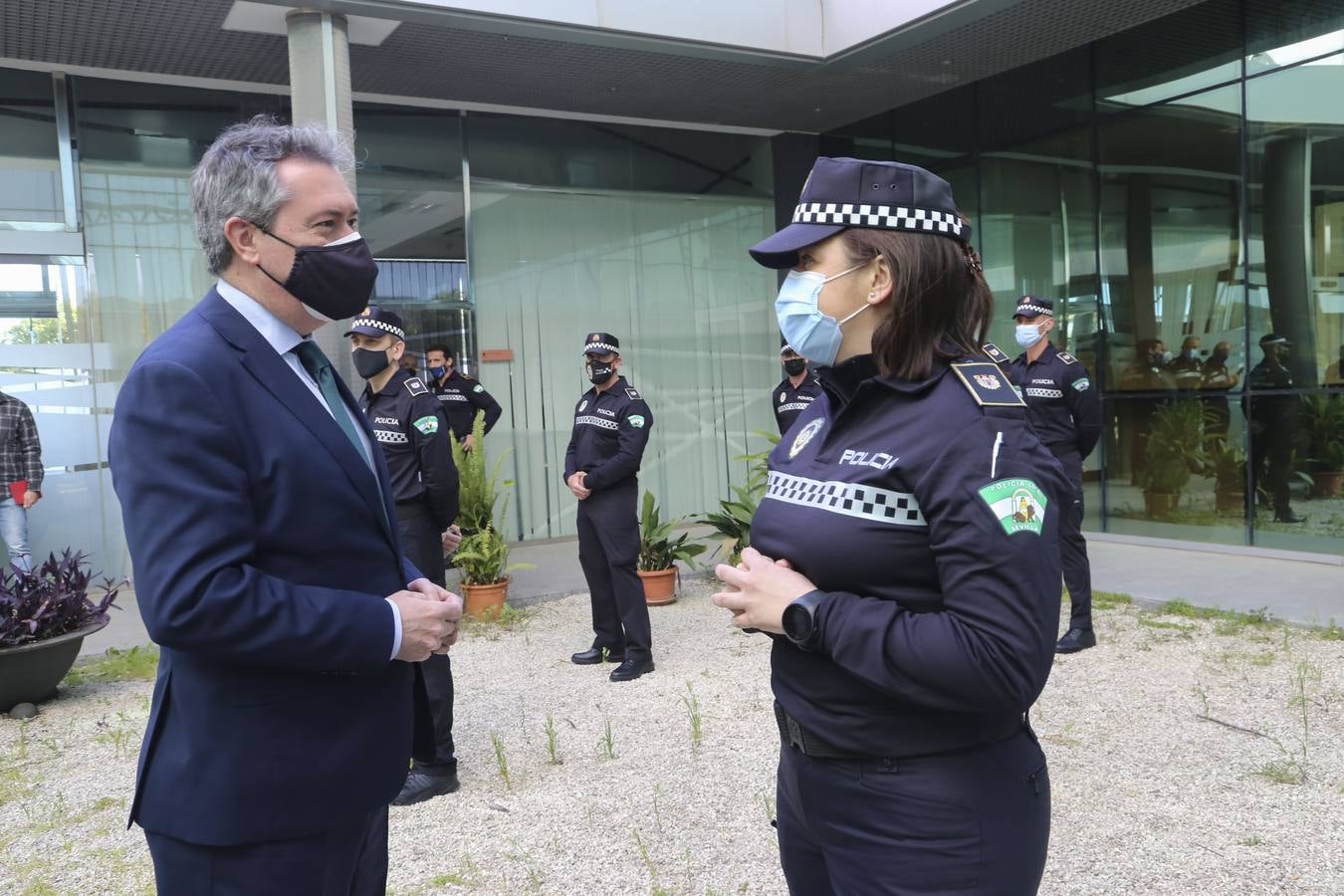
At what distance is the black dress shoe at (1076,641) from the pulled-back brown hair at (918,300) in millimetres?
5227

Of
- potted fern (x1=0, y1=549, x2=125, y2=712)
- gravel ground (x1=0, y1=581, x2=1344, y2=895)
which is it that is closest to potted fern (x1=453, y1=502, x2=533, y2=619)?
gravel ground (x1=0, y1=581, x2=1344, y2=895)

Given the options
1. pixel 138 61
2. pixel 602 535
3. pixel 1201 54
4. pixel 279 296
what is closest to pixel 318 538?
pixel 279 296

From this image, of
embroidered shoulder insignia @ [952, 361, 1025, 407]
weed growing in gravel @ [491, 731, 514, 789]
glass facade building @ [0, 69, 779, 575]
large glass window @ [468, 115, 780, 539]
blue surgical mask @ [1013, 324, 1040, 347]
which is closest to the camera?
embroidered shoulder insignia @ [952, 361, 1025, 407]

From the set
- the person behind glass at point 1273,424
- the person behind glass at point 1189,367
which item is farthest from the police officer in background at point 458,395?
the person behind glass at point 1273,424

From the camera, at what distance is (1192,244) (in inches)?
404

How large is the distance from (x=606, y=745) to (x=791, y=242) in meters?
3.76

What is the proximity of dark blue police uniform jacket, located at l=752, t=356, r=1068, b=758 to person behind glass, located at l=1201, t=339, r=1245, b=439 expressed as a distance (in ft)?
31.0

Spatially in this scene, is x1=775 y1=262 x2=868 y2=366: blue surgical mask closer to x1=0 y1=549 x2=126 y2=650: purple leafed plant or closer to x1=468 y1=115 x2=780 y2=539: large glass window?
x1=0 y1=549 x2=126 y2=650: purple leafed plant

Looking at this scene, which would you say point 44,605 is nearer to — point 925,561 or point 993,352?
point 993,352

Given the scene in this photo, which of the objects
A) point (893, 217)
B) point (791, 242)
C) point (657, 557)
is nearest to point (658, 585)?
point (657, 557)

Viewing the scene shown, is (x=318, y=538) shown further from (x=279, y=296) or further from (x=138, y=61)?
(x=138, y=61)

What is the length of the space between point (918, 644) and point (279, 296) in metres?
1.33

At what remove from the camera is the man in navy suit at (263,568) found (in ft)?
5.36

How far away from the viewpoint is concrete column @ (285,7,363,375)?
27.9ft
